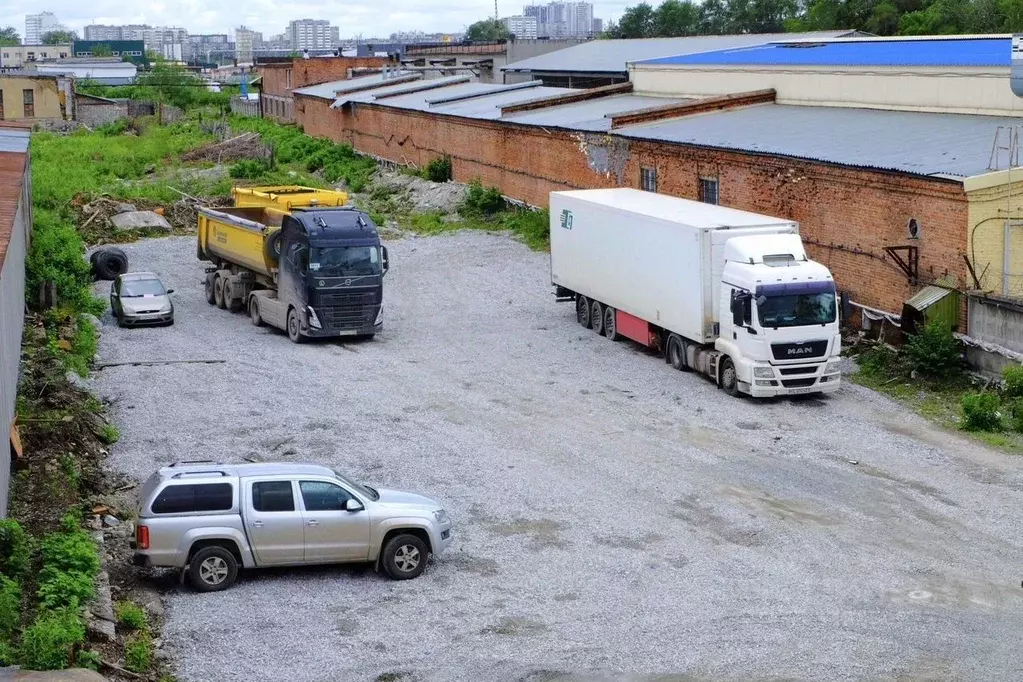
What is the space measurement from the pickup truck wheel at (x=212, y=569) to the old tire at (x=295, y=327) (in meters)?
14.8

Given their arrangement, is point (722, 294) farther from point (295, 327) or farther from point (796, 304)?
point (295, 327)

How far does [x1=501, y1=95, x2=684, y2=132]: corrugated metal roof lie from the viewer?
45969mm

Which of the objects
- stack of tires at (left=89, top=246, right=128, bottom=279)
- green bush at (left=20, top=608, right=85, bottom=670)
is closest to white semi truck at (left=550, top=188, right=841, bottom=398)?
green bush at (left=20, top=608, right=85, bottom=670)

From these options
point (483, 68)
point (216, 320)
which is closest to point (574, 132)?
point (216, 320)

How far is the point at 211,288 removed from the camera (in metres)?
35.5

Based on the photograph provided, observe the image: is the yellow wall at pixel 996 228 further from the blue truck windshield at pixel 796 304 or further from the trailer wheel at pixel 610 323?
the trailer wheel at pixel 610 323

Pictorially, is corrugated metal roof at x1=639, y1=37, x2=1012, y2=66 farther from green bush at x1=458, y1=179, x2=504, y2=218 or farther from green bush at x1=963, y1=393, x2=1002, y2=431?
green bush at x1=963, y1=393, x2=1002, y2=431

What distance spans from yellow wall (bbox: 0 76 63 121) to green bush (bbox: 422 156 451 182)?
4081 centimetres

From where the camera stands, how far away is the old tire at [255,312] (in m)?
32.5

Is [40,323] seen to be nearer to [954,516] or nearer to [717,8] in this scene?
[954,516]

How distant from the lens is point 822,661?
1367cm

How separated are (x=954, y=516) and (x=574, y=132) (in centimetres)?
2891

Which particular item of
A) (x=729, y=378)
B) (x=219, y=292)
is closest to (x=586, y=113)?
(x=219, y=292)

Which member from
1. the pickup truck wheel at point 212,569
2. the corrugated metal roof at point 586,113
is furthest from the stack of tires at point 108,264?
the pickup truck wheel at point 212,569
